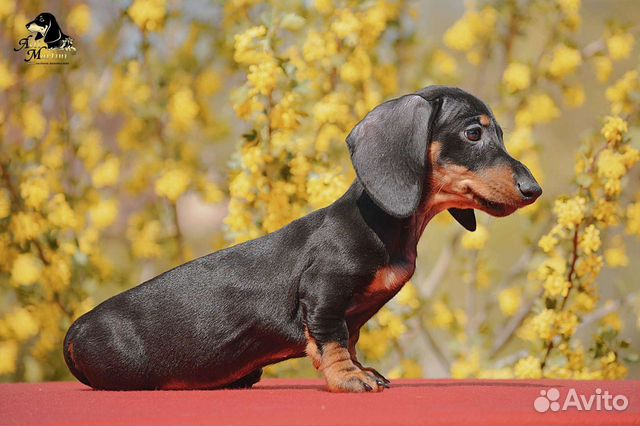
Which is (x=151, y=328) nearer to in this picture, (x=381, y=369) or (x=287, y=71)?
(x=287, y=71)

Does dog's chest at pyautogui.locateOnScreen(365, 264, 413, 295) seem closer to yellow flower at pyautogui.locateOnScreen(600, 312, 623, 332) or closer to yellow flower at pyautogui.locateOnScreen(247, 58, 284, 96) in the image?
yellow flower at pyautogui.locateOnScreen(247, 58, 284, 96)

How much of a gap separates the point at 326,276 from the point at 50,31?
2216 millimetres

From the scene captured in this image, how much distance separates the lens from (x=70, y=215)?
12.3ft

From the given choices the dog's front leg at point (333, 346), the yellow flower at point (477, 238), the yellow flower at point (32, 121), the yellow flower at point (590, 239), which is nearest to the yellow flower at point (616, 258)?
the yellow flower at point (477, 238)

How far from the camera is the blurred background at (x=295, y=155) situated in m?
3.26

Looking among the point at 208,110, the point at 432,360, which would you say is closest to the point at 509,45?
the point at 208,110

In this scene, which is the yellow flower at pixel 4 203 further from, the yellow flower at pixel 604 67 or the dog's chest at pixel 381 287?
the yellow flower at pixel 604 67

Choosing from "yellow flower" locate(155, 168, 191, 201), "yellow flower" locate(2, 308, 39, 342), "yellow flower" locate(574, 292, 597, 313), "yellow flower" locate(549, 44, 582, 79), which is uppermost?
→ "yellow flower" locate(549, 44, 582, 79)

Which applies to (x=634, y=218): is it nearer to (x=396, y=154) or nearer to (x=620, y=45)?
(x=620, y=45)

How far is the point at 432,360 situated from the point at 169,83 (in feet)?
6.96

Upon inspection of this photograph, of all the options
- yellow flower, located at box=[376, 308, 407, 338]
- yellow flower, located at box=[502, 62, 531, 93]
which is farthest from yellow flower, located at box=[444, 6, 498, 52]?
yellow flower, located at box=[376, 308, 407, 338]

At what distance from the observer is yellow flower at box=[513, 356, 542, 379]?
10.6 ft

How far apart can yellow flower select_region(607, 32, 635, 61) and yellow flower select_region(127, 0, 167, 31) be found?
6.17 ft

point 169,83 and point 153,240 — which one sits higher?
point 169,83
